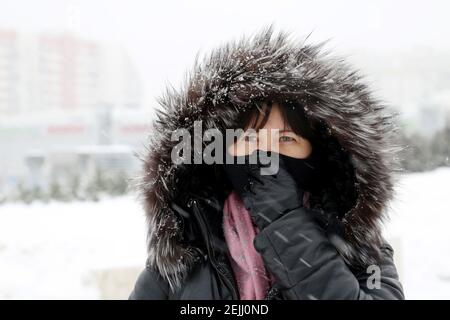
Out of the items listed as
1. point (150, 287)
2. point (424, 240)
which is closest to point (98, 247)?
point (424, 240)

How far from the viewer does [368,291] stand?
1051mm

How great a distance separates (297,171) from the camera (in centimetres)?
114

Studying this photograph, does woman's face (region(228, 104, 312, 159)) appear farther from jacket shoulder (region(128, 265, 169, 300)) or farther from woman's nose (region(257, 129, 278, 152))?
jacket shoulder (region(128, 265, 169, 300))

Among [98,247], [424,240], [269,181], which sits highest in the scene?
[269,181]

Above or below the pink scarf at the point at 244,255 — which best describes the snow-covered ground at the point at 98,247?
below

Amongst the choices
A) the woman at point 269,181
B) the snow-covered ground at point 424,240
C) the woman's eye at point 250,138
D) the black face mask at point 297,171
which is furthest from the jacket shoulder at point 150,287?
the snow-covered ground at point 424,240

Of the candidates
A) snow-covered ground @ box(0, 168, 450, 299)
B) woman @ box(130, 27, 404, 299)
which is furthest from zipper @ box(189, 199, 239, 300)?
snow-covered ground @ box(0, 168, 450, 299)

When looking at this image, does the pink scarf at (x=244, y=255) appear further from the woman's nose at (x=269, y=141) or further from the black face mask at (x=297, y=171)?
the woman's nose at (x=269, y=141)

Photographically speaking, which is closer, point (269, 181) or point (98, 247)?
point (269, 181)

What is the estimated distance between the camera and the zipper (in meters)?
1.11

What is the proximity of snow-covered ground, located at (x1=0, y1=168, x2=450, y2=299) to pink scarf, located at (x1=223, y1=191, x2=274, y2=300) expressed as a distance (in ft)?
8.15

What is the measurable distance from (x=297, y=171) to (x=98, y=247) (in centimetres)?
468

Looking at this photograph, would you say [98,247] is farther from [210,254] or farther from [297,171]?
[297,171]

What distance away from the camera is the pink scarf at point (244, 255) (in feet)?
3.68
